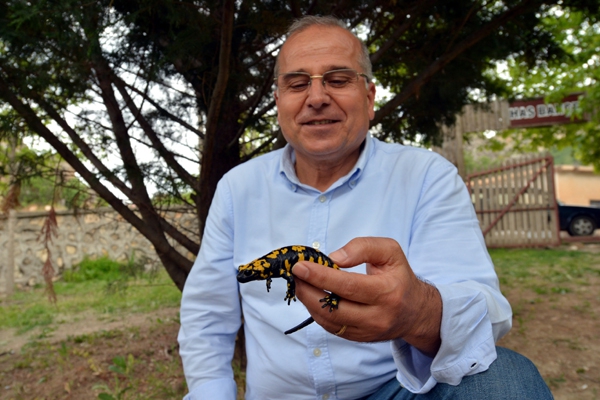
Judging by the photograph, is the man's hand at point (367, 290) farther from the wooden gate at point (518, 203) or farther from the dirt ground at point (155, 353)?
the wooden gate at point (518, 203)

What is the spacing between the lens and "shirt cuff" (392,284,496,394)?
1.56 meters

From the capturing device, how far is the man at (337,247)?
165 cm

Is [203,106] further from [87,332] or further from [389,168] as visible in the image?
[87,332]

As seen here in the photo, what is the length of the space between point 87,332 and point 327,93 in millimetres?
5560

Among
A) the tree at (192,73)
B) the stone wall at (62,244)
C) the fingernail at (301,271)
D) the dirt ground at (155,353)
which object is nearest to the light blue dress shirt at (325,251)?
the fingernail at (301,271)

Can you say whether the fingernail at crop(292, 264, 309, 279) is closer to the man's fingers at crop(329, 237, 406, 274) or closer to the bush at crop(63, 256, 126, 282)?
the man's fingers at crop(329, 237, 406, 274)

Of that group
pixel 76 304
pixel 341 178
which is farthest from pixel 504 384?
pixel 76 304

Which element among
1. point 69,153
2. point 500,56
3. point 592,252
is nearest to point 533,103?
point 592,252

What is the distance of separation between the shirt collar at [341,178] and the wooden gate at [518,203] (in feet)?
44.3

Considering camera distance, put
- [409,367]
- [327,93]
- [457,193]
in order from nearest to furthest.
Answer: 1. [409,367]
2. [457,193]
3. [327,93]

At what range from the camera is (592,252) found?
12656 millimetres

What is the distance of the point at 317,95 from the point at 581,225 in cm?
1811

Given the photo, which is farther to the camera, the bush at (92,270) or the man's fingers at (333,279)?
the bush at (92,270)

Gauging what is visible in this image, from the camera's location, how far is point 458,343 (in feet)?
5.19
